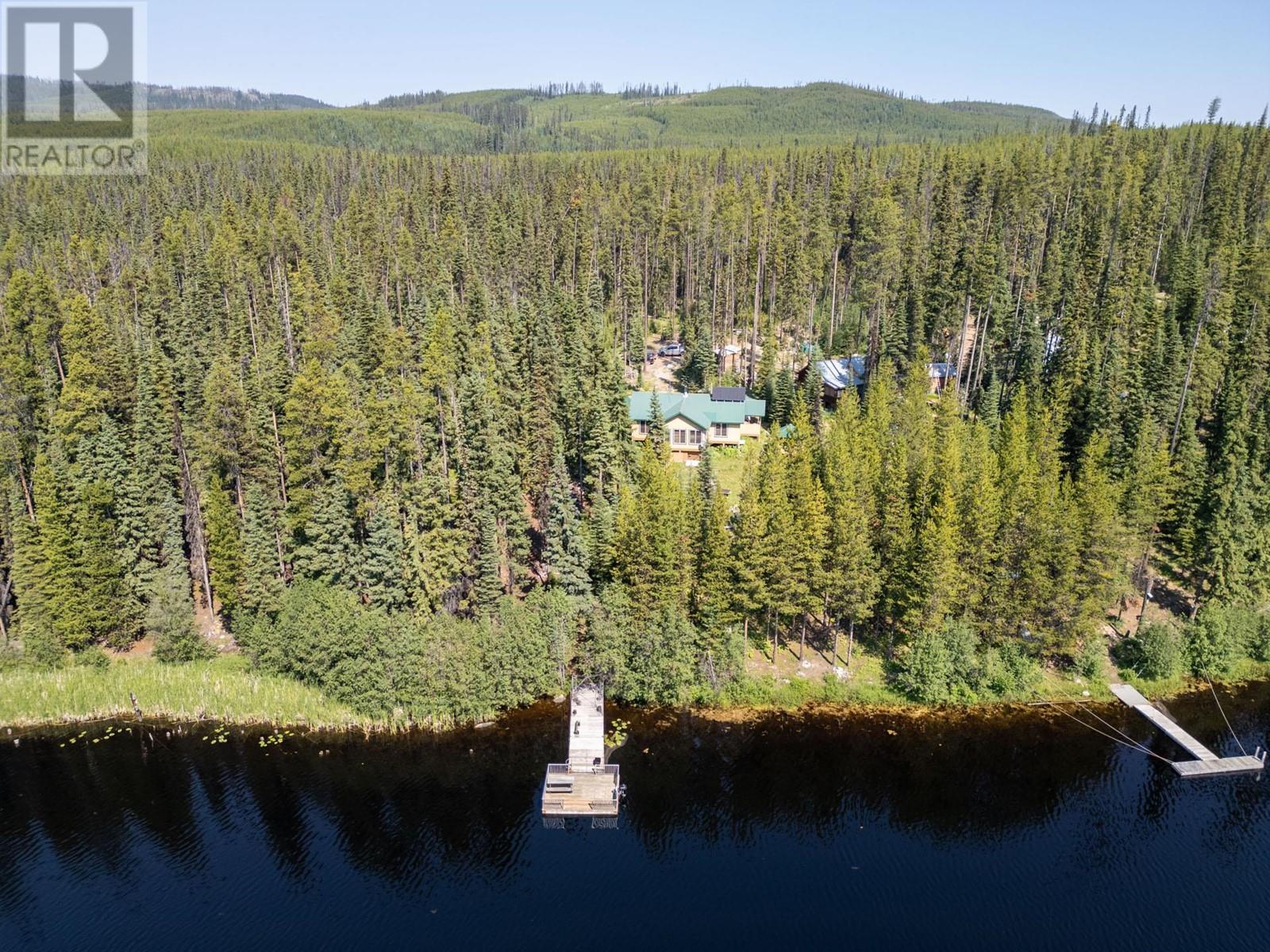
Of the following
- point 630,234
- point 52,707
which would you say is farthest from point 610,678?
point 630,234

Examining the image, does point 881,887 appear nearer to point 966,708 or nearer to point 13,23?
point 966,708

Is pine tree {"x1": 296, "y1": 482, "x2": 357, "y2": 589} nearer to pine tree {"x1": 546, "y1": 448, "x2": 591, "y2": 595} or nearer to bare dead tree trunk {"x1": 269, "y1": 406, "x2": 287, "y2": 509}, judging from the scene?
bare dead tree trunk {"x1": 269, "y1": 406, "x2": 287, "y2": 509}

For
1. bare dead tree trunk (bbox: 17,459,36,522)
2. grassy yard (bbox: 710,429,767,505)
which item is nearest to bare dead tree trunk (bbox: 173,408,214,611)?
bare dead tree trunk (bbox: 17,459,36,522)

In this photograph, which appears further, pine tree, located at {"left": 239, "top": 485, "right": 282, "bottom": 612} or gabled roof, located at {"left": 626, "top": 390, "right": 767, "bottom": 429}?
gabled roof, located at {"left": 626, "top": 390, "right": 767, "bottom": 429}

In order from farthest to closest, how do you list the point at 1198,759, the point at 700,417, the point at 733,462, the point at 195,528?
the point at 700,417 < the point at 733,462 < the point at 195,528 < the point at 1198,759

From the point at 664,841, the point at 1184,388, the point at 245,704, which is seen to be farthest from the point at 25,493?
the point at 1184,388

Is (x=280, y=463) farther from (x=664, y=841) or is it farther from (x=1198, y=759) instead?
(x=1198, y=759)
